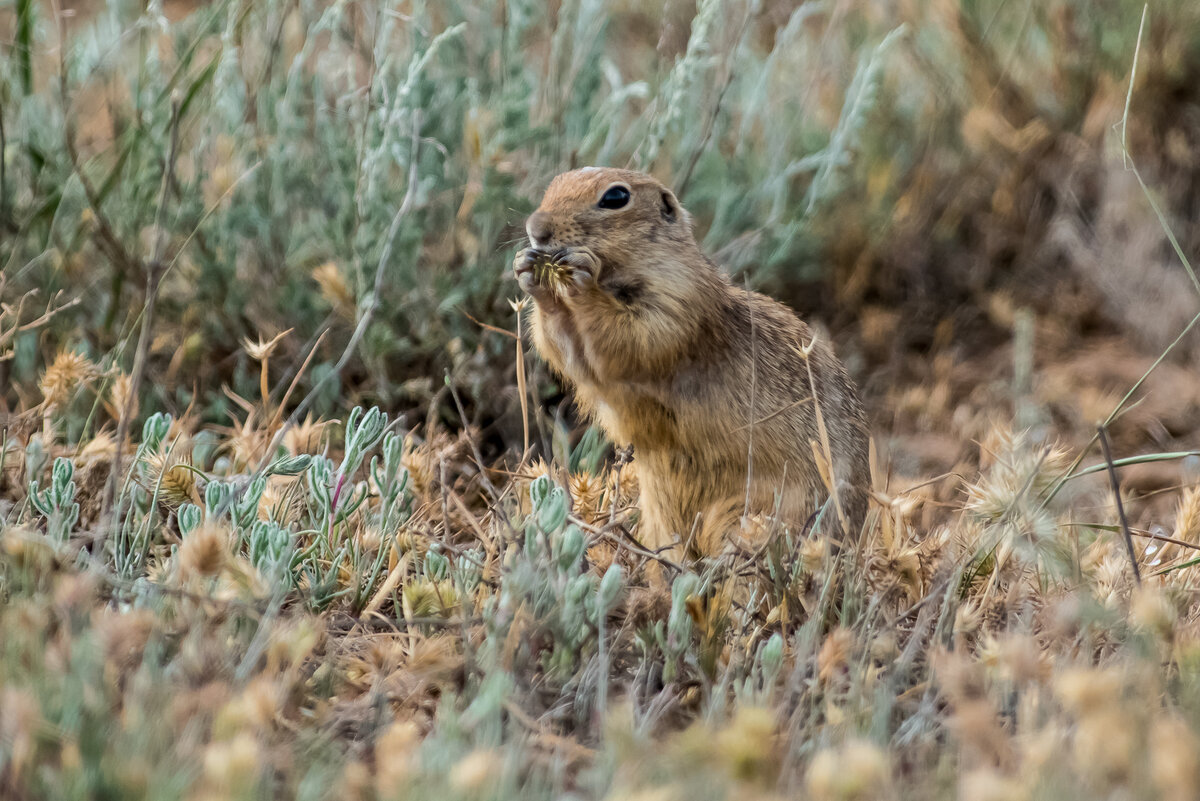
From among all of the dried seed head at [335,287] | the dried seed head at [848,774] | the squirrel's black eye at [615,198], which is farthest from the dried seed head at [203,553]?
the dried seed head at [335,287]

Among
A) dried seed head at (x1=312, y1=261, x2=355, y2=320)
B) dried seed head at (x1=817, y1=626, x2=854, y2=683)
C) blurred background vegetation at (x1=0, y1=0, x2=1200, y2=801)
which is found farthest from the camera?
dried seed head at (x1=312, y1=261, x2=355, y2=320)

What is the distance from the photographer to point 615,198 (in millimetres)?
3084

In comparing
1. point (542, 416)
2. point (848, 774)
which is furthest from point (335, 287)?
point (848, 774)

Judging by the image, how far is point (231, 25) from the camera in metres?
3.45

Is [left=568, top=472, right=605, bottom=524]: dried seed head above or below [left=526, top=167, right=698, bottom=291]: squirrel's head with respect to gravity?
below

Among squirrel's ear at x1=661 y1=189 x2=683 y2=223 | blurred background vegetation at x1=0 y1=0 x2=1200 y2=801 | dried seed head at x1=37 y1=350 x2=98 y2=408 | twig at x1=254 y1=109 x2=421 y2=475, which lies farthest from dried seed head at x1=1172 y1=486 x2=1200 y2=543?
dried seed head at x1=37 y1=350 x2=98 y2=408

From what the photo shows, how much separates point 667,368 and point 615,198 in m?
0.46

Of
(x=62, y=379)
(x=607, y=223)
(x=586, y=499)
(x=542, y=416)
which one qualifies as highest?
(x=607, y=223)

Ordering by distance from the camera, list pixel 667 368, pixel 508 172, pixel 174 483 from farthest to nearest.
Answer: pixel 508 172 → pixel 667 368 → pixel 174 483

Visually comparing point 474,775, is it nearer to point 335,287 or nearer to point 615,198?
point 615,198

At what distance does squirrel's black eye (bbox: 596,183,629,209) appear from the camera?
10.1 ft

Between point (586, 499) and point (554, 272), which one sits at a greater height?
point (554, 272)

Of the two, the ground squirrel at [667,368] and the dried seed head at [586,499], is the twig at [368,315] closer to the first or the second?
the ground squirrel at [667,368]

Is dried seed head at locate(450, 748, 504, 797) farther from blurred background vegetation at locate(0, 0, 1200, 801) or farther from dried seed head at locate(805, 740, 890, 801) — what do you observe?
dried seed head at locate(805, 740, 890, 801)
